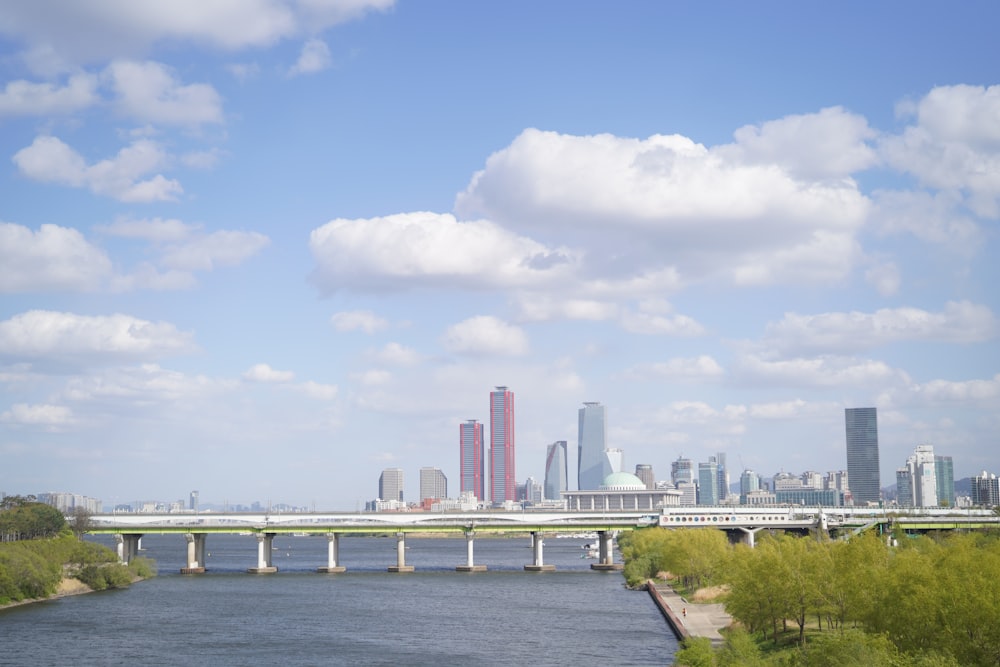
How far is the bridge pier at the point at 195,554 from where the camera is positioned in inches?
6619

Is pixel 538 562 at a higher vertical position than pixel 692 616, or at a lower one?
lower

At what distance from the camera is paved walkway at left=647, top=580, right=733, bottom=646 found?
3300 inches

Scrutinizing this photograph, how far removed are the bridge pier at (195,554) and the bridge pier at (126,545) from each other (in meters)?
9.82

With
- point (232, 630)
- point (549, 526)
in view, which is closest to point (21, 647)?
point (232, 630)

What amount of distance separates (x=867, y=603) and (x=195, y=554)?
447ft

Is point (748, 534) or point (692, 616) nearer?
point (692, 616)

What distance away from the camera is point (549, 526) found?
607 ft

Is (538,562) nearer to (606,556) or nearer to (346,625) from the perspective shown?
(606,556)

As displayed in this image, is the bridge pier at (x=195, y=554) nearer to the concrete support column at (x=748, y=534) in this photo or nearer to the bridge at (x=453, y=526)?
the bridge at (x=453, y=526)

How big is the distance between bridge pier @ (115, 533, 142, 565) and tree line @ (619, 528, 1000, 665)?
114565 mm

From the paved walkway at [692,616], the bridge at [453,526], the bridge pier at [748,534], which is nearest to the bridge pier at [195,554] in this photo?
the bridge at [453,526]

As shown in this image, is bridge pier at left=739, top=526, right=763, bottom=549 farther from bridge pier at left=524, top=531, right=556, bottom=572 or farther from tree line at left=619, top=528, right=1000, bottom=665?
tree line at left=619, top=528, right=1000, bottom=665

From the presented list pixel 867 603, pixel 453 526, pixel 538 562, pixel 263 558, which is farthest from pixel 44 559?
pixel 867 603

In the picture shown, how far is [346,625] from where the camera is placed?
9738 cm
